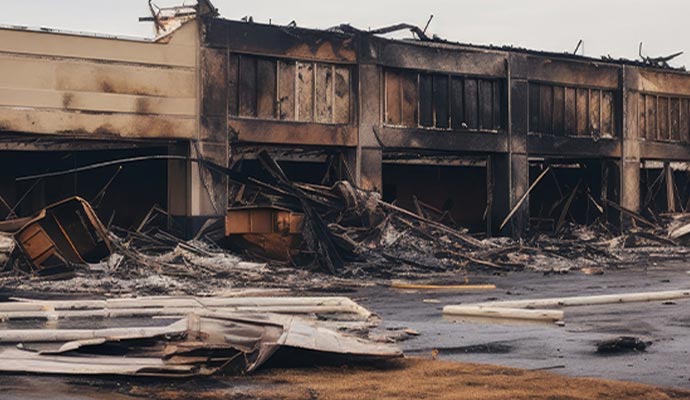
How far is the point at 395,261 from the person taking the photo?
2544 cm

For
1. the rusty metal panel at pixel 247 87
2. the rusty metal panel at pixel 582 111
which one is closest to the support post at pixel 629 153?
the rusty metal panel at pixel 582 111

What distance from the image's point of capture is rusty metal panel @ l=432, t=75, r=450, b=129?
3378 centimetres

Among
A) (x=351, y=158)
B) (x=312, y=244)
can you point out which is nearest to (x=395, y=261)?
(x=312, y=244)

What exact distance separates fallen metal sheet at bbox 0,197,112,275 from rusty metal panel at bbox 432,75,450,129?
13713 millimetres

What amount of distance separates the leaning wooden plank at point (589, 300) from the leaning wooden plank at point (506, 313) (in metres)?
0.41

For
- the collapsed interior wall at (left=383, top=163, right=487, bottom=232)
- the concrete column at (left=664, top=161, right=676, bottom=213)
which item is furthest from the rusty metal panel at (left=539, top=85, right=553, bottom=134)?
the concrete column at (left=664, top=161, right=676, bottom=213)

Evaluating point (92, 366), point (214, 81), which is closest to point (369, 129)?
point (214, 81)

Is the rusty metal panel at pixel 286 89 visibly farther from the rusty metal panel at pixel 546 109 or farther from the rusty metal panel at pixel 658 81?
the rusty metal panel at pixel 658 81

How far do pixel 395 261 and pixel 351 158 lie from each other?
22.4 feet

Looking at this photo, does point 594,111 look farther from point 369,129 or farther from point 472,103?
point 369,129

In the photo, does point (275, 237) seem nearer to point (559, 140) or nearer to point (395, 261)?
point (395, 261)

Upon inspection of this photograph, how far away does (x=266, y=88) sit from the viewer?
1179 inches

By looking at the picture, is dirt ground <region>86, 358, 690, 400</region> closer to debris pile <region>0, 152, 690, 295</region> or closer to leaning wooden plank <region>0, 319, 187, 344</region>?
leaning wooden plank <region>0, 319, 187, 344</region>

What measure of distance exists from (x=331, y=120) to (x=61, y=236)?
34.4 feet
